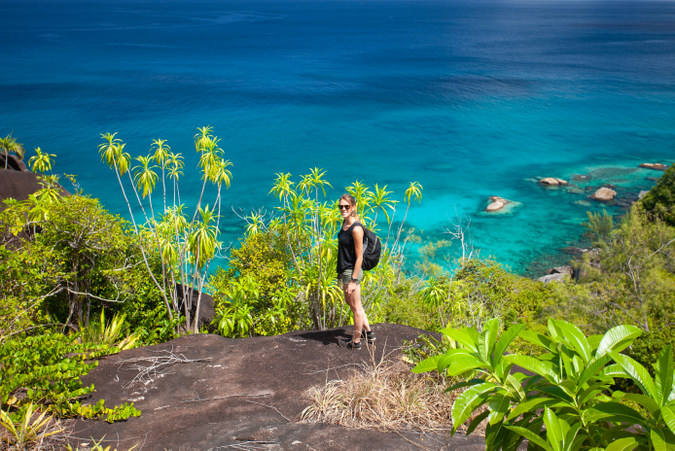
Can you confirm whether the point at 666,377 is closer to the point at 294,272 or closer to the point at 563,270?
the point at 294,272

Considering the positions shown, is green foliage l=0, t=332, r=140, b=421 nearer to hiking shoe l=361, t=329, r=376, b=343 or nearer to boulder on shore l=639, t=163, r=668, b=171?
hiking shoe l=361, t=329, r=376, b=343

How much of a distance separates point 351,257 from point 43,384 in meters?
3.18

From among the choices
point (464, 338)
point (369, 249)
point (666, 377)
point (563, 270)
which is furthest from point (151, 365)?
point (563, 270)

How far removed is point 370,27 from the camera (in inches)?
4321

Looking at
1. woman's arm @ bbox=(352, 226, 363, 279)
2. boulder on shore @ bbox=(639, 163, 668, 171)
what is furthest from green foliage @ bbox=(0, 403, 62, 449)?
boulder on shore @ bbox=(639, 163, 668, 171)

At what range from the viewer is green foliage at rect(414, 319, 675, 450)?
6.73 ft

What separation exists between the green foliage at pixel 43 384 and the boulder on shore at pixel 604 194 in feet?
89.7

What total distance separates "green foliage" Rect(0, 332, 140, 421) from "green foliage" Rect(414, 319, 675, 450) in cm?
342

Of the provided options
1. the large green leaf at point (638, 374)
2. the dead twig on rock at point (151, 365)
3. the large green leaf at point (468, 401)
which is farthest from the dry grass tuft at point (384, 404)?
the large green leaf at point (638, 374)

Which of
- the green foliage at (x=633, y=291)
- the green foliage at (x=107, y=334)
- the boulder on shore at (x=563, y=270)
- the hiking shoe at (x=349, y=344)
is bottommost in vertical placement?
the boulder on shore at (x=563, y=270)

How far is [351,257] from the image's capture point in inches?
221

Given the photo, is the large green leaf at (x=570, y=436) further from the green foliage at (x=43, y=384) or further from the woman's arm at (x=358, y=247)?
the green foliage at (x=43, y=384)

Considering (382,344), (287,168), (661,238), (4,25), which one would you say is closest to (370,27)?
(4,25)

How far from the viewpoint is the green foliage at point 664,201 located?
70.6 feet
